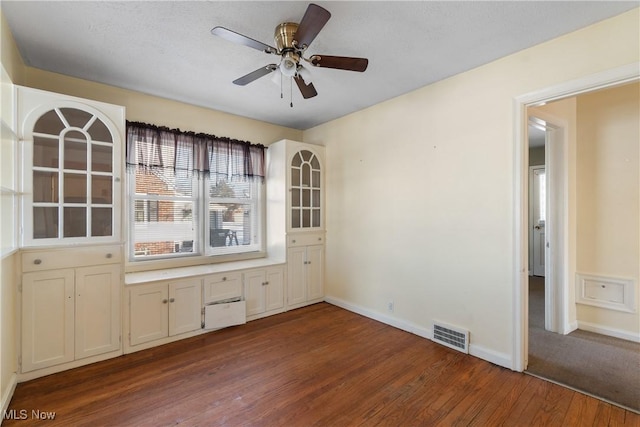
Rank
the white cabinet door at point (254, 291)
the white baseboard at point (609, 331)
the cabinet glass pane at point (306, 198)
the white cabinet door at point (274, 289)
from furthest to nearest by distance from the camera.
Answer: the cabinet glass pane at point (306, 198), the white cabinet door at point (274, 289), the white cabinet door at point (254, 291), the white baseboard at point (609, 331)

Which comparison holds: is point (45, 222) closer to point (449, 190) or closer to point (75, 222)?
point (75, 222)

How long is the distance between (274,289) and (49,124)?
274 cm

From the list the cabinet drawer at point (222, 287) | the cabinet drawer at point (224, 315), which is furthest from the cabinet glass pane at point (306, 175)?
the cabinet drawer at point (224, 315)

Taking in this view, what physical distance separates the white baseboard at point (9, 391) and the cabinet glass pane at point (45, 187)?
4.34ft

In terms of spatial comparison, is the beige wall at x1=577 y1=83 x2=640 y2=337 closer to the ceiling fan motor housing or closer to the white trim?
the ceiling fan motor housing

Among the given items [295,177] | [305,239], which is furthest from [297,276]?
[295,177]

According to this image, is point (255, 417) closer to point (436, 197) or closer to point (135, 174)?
point (436, 197)

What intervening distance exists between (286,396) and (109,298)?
1802 millimetres

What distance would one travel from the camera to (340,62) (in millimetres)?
1992

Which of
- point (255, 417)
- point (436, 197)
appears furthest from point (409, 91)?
point (255, 417)

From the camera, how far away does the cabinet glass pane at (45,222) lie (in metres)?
2.31

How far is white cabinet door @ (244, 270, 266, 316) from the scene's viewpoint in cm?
353

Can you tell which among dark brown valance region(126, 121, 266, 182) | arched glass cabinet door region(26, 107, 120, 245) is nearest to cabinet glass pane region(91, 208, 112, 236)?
arched glass cabinet door region(26, 107, 120, 245)

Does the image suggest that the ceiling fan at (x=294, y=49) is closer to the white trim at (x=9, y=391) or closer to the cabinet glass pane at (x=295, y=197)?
the cabinet glass pane at (x=295, y=197)
